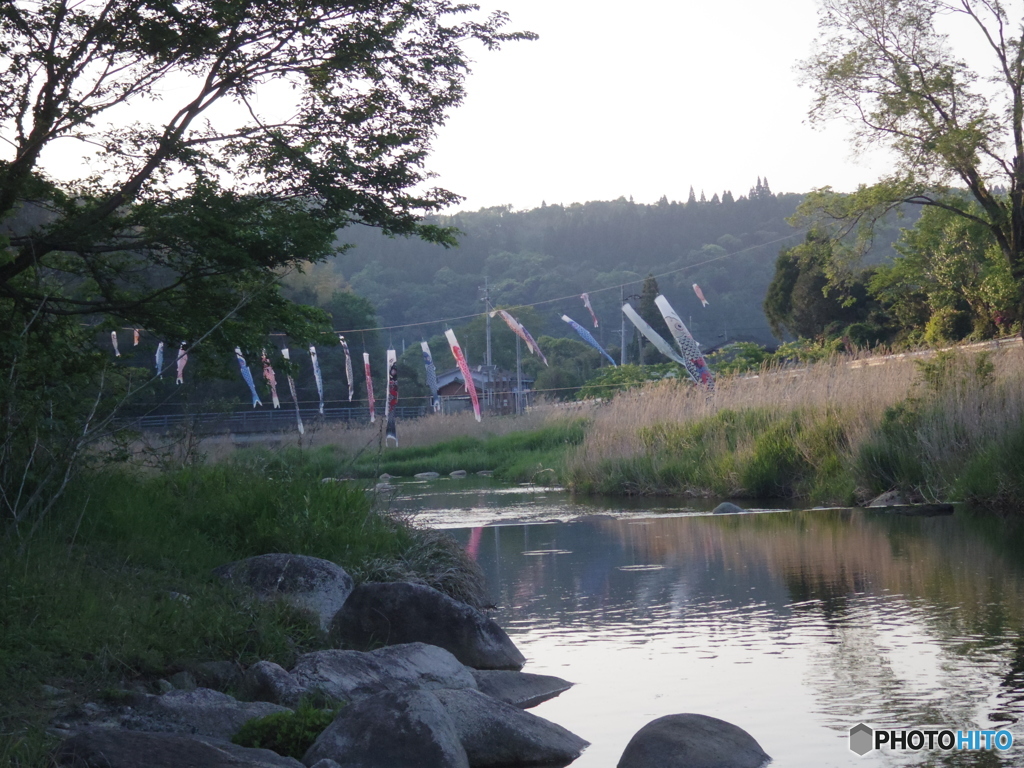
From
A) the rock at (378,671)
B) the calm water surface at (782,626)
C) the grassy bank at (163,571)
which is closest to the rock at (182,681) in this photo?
the grassy bank at (163,571)

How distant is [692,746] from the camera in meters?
4.66

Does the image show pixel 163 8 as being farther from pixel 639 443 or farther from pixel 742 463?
pixel 639 443

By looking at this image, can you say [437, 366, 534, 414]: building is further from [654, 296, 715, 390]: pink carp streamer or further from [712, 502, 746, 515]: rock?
[712, 502, 746, 515]: rock

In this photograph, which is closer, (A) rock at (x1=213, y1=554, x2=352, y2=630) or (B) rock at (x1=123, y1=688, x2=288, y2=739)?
(B) rock at (x1=123, y1=688, x2=288, y2=739)

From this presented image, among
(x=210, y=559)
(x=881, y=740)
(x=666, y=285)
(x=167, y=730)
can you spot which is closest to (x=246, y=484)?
(x=210, y=559)

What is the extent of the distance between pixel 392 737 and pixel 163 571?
2737mm

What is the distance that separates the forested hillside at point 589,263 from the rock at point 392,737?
57447 mm

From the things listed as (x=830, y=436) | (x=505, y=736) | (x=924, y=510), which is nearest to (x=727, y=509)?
(x=830, y=436)

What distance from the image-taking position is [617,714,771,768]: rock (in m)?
4.62

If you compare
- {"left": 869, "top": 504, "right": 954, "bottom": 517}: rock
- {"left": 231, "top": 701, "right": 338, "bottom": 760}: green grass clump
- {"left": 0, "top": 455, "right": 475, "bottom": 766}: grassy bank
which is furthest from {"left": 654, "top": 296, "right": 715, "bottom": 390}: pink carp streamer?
{"left": 231, "top": 701, "right": 338, "bottom": 760}: green grass clump

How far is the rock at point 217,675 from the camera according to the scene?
552 centimetres

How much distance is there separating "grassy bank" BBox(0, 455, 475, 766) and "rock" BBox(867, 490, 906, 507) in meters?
7.66

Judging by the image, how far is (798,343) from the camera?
35438 millimetres

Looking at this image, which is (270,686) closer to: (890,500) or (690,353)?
(890,500)
